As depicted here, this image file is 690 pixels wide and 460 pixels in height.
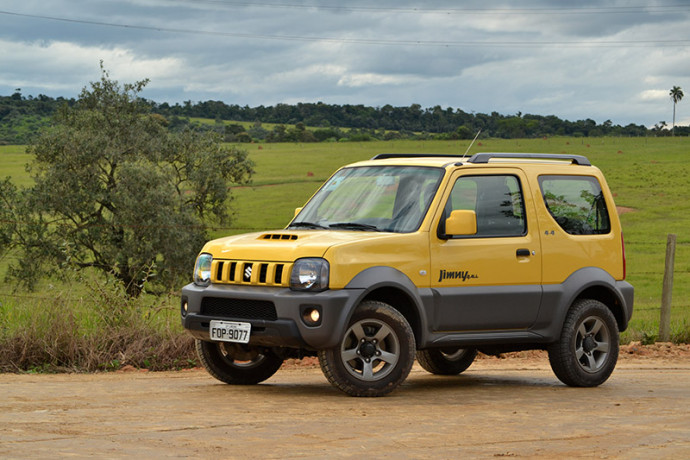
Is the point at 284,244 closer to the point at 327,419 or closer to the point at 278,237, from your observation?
the point at 278,237

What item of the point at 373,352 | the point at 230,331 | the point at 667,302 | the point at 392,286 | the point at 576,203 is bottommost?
the point at 667,302

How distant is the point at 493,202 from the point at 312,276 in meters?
2.17

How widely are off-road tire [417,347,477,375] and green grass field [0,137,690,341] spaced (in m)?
3.00

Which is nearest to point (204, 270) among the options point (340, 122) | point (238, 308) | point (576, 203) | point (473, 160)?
point (238, 308)

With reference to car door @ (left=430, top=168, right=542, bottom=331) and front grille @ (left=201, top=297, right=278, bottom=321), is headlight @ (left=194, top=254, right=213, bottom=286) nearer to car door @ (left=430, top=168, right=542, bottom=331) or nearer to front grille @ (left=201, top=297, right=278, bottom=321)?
front grille @ (left=201, top=297, right=278, bottom=321)

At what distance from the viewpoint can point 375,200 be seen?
9.48 metres

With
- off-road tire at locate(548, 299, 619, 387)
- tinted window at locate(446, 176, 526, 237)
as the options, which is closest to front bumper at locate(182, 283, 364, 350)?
tinted window at locate(446, 176, 526, 237)

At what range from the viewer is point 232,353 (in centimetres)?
965

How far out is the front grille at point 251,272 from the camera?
8.50 m

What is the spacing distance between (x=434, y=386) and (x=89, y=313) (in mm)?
3963

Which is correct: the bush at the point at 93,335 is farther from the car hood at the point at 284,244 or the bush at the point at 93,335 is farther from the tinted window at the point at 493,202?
the tinted window at the point at 493,202

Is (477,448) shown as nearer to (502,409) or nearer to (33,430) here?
(502,409)

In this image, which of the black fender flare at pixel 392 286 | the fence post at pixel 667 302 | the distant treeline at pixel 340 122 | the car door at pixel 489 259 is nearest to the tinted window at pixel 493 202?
the car door at pixel 489 259

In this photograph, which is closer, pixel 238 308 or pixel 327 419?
pixel 327 419
